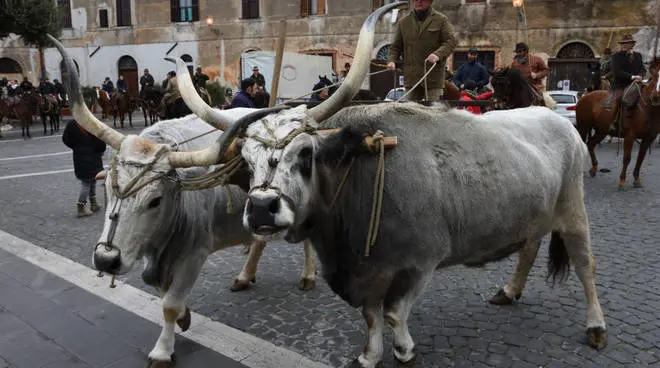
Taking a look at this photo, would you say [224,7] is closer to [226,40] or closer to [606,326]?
[226,40]

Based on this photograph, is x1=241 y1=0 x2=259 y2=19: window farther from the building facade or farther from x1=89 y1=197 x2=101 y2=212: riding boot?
x1=89 y1=197 x2=101 y2=212: riding boot

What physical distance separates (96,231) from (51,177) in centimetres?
460

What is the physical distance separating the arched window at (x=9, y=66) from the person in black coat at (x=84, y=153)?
30.9 metres

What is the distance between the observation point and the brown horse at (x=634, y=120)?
9.24 metres

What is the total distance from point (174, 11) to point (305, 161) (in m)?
31.1

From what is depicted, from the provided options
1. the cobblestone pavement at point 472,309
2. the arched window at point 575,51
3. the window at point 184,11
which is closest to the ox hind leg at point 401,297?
the cobblestone pavement at point 472,309

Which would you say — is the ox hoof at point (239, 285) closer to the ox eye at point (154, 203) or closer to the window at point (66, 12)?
the ox eye at point (154, 203)

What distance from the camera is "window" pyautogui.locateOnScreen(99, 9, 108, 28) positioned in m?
32.3

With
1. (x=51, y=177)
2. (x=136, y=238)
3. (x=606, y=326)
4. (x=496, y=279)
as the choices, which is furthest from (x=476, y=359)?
(x=51, y=177)

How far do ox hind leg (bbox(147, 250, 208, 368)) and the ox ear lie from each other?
132 cm

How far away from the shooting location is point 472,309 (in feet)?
14.3

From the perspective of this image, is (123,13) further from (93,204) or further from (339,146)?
(339,146)

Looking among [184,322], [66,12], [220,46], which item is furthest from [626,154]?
[66,12]

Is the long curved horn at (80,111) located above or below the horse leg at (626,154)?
above
